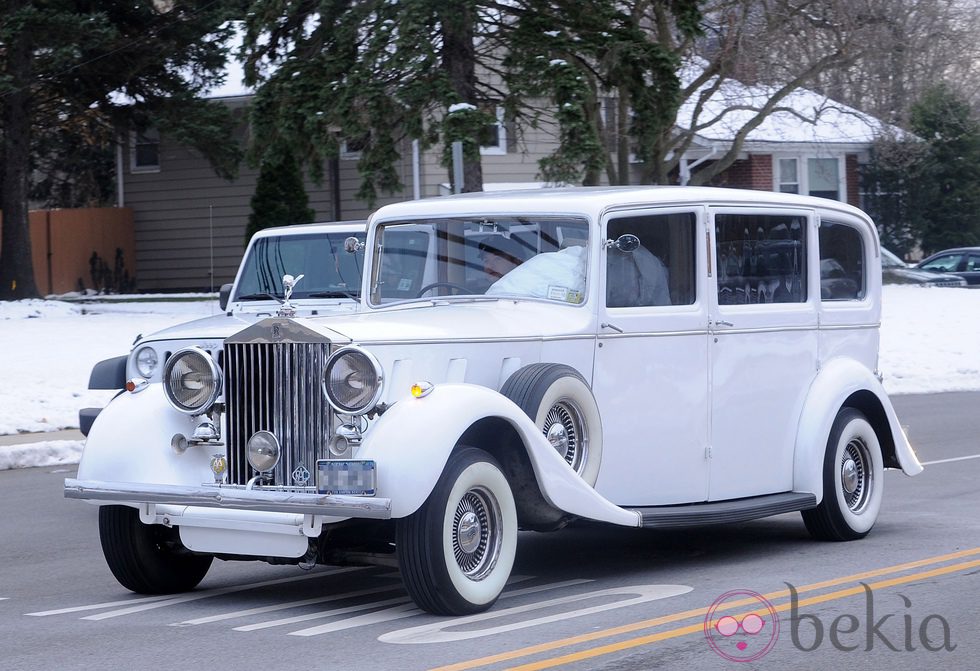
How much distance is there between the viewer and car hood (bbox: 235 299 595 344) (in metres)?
6.49

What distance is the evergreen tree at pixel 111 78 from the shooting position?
26344 mm

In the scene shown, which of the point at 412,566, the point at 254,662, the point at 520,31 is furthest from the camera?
the point at 520,31

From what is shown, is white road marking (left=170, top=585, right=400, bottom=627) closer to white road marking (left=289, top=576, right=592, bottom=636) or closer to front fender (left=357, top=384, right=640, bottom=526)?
white road marking (left=289, top=576, right=592, bottom=636)

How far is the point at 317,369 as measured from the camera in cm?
635

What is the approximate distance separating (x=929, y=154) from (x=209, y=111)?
21.4m

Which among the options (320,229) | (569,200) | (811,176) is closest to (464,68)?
(320,229)

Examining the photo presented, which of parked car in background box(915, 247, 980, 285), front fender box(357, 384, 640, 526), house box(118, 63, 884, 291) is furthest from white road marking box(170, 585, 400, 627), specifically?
parked car in background box(915, 247, 980, 285)

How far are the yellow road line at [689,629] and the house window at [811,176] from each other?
102 feet

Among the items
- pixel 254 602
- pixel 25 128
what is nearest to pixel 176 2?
pixel 25 128

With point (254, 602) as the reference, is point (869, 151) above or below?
above

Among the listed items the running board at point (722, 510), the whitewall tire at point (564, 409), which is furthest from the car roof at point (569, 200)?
the running board at point (722, 510)

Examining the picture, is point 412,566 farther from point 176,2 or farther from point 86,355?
point 176,2

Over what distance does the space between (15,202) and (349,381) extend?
80.3ft

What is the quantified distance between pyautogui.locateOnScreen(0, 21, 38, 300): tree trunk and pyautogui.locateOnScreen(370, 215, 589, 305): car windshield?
2135 cm
